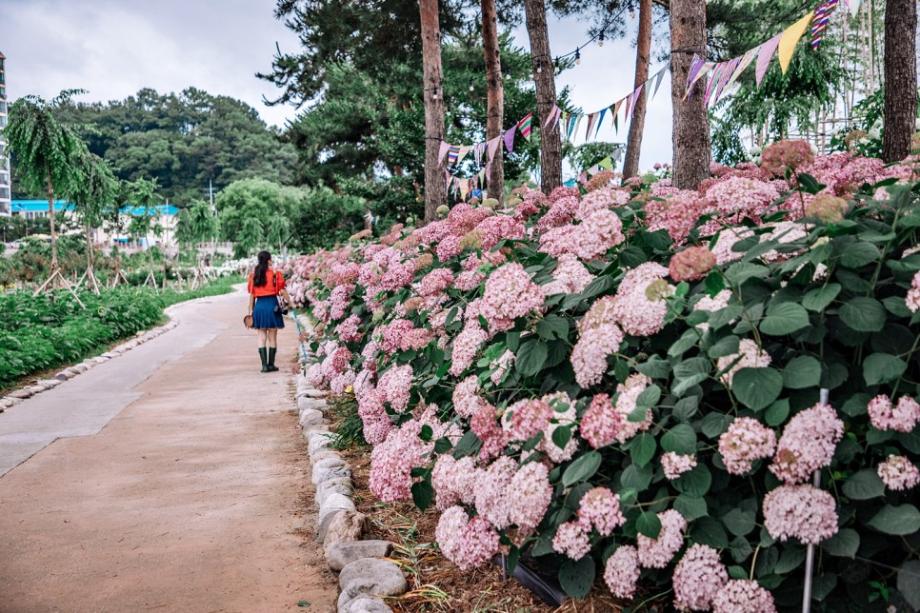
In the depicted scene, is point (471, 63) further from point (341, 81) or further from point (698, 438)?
point (698, 438)

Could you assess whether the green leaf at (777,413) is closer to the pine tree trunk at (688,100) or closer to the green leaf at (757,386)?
the green leaf at (757,386)

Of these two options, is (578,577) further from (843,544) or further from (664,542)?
(843,544)

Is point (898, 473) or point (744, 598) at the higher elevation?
point (898, 473)

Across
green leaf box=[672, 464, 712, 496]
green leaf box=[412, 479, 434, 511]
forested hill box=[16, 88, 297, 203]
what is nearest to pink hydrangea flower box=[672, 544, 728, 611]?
green leaf box=[672, 464, 712, 496]

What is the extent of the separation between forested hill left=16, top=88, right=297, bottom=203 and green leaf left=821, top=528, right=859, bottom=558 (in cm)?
6698

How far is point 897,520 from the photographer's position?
1466 millimetres

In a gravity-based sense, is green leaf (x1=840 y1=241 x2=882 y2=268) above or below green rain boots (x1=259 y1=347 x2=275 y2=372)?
above

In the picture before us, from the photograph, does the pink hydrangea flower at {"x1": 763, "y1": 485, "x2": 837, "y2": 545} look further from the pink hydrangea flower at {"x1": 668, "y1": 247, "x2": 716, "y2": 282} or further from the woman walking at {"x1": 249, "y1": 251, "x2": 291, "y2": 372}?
the woman walking at {"x1": 249, "y1": 251, "x2": 291, "y2": 372}

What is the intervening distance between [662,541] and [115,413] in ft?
18.2

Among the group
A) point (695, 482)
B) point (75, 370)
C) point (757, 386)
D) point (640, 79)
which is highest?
point (640, 79)

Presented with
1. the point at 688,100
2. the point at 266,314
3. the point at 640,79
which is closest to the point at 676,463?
the point at 688,100

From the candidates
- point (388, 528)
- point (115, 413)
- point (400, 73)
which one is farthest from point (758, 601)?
point (400, 73)

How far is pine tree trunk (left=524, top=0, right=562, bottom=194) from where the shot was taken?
757 cm

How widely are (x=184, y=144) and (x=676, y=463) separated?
78.2 metres
